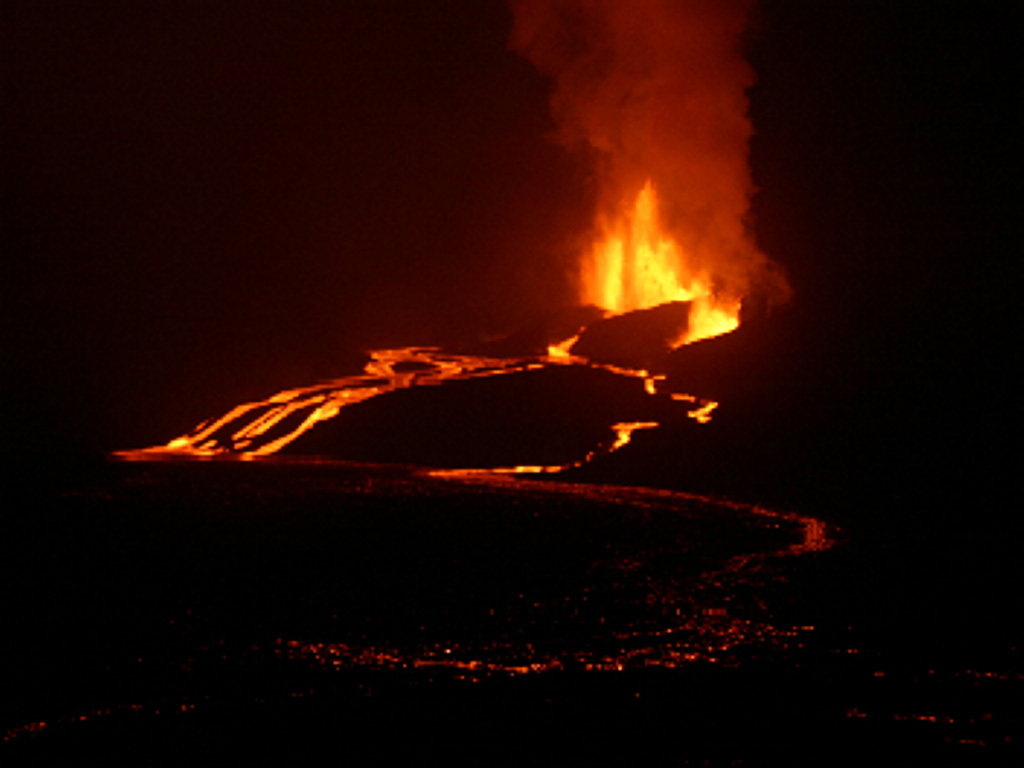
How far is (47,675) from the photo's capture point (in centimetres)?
1175

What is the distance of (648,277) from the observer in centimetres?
6488

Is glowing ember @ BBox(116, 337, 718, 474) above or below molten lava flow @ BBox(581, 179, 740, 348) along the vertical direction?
below

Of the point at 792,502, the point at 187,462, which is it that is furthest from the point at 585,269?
the point at 792,502

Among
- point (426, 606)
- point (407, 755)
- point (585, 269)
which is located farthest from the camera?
point (585, 269)

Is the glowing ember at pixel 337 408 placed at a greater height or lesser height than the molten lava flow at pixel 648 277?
lesser

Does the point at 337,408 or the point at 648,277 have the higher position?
the point at 648,277

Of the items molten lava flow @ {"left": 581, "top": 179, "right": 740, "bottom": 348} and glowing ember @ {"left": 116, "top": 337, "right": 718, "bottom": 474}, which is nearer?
glowing ember @ {"left": 116, "top": 337, "right": 718, "bottom": 474}

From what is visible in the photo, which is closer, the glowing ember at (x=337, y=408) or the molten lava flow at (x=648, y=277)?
the glowing ember at (x=337, y=408)

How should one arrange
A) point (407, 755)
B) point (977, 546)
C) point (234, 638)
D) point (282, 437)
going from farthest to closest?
1. point (282, 437)
2. point (977, 546)
3. point (234, 638)
4. point (407, 755)

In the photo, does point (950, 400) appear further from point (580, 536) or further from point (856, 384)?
point (580, 536)

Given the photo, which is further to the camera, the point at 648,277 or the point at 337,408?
the point at 648,277

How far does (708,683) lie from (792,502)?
1496cm

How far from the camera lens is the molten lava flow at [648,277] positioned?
2067 inches

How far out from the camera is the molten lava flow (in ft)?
172
